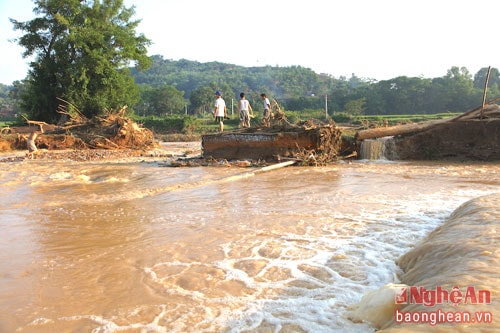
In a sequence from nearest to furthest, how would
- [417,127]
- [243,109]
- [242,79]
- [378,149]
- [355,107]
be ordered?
[417,127] → [378,149] → [243,109] → [355,107] → [242,79]

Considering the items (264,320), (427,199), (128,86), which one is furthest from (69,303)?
(128,86)

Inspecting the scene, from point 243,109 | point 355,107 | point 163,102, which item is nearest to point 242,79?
point 163,102

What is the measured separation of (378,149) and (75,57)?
70.4ft

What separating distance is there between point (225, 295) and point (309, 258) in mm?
993

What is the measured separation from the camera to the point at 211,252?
3.67m

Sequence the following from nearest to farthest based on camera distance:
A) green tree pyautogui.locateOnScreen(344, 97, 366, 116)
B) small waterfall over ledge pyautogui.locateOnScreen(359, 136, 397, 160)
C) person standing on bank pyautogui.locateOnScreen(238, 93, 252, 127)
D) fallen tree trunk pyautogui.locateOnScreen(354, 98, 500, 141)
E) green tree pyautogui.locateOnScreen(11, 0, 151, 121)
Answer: fallen tree trunk pyautogui.locateOnScreen(354, 98, 500, 141) → small waterfall over ledge pyautogui.locateOnScreen(359, 136, 397, 160) → person standing on bank pyautogui.locateOnScreen(238, 93, 252, 127) → green tree pyautogui.locateOnScreen(11, 0, 151, 121) → green tree pyautogui.locateOnScreen(344, 97, 366, 116)

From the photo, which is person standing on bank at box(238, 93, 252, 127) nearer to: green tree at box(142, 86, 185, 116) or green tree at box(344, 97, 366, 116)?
green tree at box(344, 97, 366, 116)

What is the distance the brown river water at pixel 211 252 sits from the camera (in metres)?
2.47

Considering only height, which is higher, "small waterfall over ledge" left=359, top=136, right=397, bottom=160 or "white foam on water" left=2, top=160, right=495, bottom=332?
"small waterfall over ledge" left=359, top=136, right=397, bottom=160

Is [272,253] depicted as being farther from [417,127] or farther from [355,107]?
[355,107]

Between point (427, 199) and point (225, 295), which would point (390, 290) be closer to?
point (225, 295)

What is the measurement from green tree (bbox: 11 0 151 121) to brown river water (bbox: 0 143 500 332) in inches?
776

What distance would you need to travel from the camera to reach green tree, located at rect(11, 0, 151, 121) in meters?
24.9

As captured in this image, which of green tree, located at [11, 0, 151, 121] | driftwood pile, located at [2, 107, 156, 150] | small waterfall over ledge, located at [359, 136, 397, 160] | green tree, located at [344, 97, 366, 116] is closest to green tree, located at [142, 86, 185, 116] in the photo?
green tree, located at [344, 97, 366, 116]
